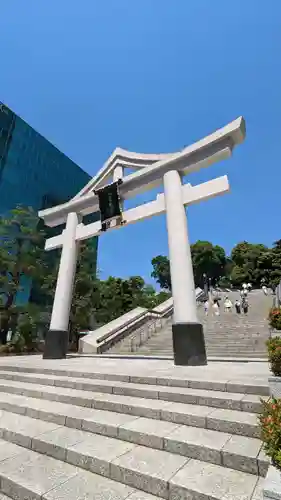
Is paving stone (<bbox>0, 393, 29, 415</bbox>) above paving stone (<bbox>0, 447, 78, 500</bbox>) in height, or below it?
above

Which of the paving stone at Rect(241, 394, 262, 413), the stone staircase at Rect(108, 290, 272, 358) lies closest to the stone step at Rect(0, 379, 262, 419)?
the paving stone at Rect(241, 394, 262, 413)

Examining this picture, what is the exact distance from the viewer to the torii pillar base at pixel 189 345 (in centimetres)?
664

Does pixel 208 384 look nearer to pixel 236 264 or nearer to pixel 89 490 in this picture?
pixel 89 490

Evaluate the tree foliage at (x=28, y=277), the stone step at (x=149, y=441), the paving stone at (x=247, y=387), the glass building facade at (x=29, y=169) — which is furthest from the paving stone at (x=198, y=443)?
the glass building facade at (x=29, y=169)

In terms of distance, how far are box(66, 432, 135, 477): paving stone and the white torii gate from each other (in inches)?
148

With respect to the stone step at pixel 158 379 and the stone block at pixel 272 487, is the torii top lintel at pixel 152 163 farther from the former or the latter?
the stone block at pixel 272 487

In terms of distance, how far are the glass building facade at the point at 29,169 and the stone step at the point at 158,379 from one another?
20.5 m

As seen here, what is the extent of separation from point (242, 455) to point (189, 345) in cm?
418

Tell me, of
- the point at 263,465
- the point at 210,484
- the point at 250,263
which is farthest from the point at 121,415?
the point at 250,263

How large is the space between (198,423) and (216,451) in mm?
631

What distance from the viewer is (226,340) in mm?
10922

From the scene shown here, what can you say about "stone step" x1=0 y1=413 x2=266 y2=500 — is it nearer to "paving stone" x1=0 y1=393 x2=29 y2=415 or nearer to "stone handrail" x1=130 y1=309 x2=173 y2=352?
"paving stone" x1=0 y1=393 x2=29 y2=415

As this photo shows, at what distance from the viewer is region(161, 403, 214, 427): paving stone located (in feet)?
11.0

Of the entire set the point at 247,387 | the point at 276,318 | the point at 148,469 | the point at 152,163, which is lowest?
the point at 148,469
